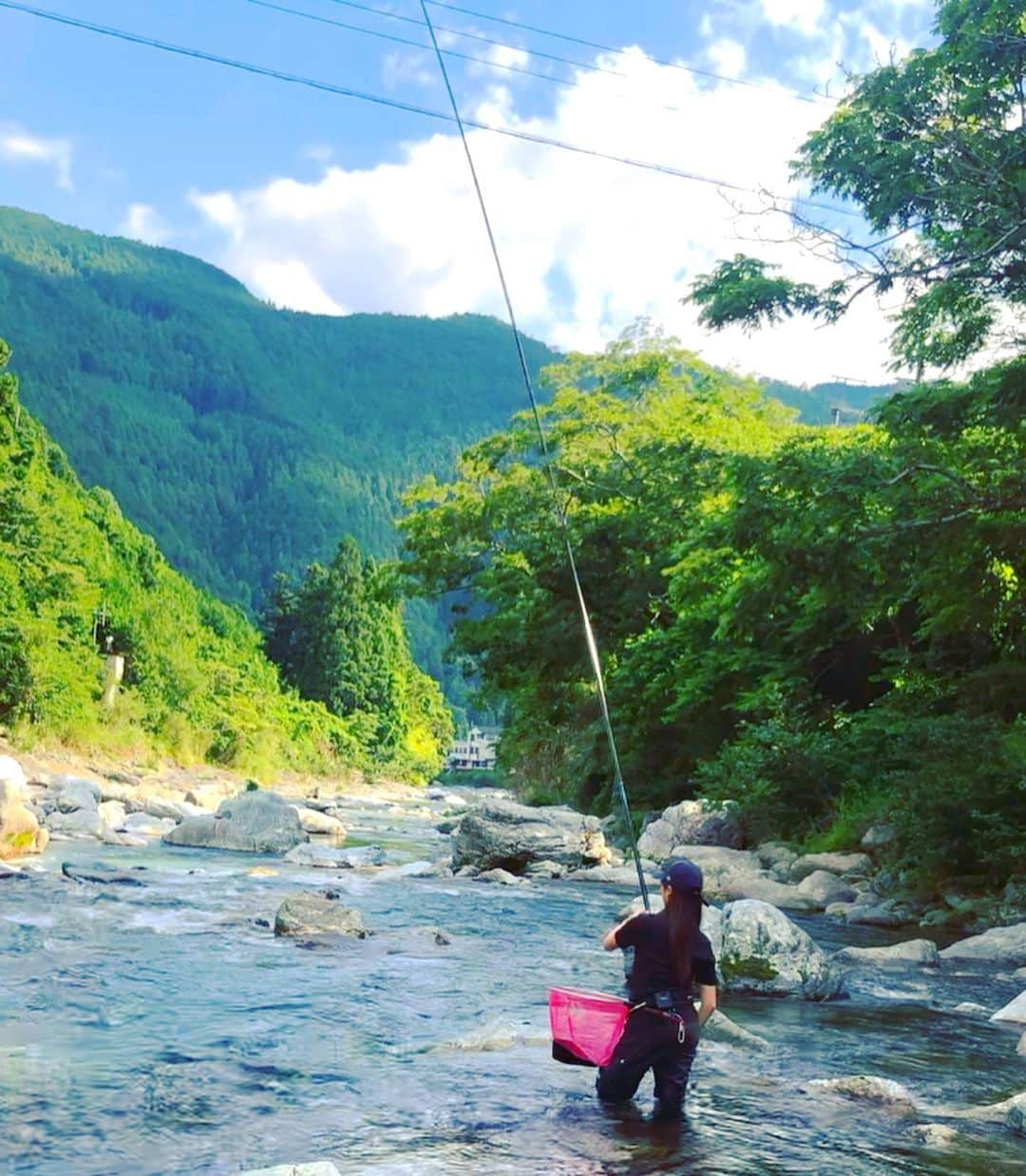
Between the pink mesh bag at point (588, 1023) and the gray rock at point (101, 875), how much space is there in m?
9.35

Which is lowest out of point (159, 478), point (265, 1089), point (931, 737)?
point (265, 1089)

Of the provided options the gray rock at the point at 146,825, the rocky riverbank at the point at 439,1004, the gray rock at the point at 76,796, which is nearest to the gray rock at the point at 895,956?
the rocky riverbank at the point at 439,1004

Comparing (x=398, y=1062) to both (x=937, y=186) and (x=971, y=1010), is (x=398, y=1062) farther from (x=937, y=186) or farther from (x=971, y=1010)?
(x=937, y=186)

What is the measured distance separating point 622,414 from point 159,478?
130148mm

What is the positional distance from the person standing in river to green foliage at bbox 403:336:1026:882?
774 centimetres

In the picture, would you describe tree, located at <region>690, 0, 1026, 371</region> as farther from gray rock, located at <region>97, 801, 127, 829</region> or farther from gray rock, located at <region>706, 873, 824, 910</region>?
gray rock, located at <region>97, 801, 127, 829</region>

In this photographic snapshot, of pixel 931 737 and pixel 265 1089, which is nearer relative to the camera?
pixel 265 1089

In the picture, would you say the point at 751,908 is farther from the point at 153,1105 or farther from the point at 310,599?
the point at 310,599

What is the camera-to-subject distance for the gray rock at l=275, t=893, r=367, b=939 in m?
10.8

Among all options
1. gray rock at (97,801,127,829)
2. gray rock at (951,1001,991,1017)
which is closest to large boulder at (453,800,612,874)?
gray rock at (97,801,127,829)

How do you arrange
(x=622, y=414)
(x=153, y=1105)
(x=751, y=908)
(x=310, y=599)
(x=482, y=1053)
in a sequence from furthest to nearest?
(x=310, y=599) → (x=622, y=414) → (x=751, y=908) → (x=482, y=1053) → (x=153, y=1105)

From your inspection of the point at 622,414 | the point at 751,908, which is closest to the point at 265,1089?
the point at 751,908

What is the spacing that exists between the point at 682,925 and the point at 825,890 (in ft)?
30.4

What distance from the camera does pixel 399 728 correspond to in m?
91.2
